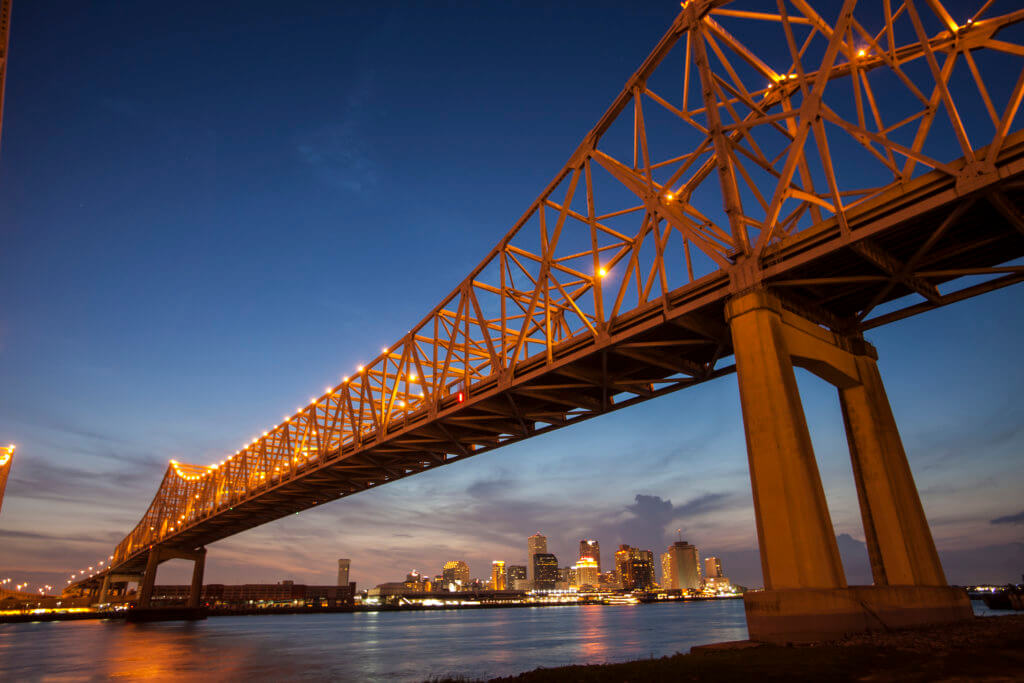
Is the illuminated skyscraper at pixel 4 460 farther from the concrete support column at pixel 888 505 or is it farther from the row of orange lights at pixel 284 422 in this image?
the concrete support column at pixel 888 505

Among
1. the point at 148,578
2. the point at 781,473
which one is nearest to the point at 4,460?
the point at 148,578

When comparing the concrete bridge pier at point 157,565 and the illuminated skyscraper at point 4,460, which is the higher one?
the illuminated skyscraper at point 4,460

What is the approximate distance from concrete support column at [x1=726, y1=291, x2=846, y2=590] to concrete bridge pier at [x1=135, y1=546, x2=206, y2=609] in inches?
4609

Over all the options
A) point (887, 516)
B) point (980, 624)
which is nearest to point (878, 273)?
point (887, 516)

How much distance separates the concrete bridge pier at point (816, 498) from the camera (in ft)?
51.5

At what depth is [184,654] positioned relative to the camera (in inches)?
1804

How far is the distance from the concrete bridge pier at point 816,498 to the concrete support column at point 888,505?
0.11ft

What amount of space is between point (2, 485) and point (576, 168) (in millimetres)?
85192

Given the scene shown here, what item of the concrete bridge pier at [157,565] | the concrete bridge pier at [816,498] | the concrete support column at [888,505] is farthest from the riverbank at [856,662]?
the concrete bridge pier at [157,565]

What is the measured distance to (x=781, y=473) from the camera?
16922 millimetres

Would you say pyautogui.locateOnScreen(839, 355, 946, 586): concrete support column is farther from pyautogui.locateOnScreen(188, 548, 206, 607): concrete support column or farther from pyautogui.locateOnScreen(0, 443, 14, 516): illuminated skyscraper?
pyautogui.locateOnScreen(188, 548, 206, 607): concrete support column

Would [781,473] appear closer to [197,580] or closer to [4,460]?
[4,460]

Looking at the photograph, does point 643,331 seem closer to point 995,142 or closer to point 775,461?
point 775,461

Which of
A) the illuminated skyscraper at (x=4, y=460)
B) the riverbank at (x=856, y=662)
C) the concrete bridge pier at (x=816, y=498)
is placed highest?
the illuminated skyscraper at (x=4, y=460)
